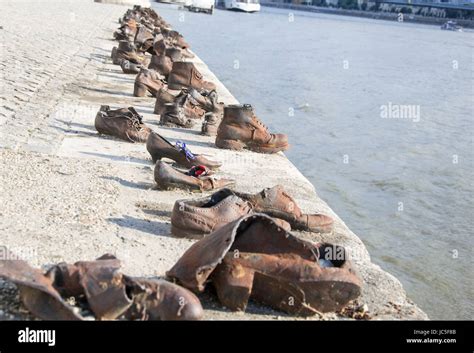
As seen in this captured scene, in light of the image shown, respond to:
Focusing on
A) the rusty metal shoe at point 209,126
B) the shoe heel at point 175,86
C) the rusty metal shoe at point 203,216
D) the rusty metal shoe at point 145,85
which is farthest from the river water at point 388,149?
the rusty metal shoe at point 145,85

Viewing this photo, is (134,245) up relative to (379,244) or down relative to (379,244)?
up

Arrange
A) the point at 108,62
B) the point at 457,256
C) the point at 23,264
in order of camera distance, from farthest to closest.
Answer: the point at 108,62 → the point at 457,256 → the point at 23,264

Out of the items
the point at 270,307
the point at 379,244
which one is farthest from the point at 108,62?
the point at 270,307

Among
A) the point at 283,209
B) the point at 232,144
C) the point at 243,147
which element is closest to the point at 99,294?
the point at 283,209

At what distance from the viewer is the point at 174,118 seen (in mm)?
8047

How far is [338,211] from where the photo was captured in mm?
8172

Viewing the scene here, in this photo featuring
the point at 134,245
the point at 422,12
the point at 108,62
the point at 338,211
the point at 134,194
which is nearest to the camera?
the point at 134,245

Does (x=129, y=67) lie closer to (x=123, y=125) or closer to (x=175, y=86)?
(x=175, y=86)

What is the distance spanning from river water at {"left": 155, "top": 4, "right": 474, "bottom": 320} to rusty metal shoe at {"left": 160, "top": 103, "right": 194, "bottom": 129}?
6.12 feet

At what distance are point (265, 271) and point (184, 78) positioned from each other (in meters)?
7.13

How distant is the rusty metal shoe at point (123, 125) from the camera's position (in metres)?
6.77

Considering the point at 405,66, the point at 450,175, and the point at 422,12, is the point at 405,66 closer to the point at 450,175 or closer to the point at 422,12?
the point at 450,175
